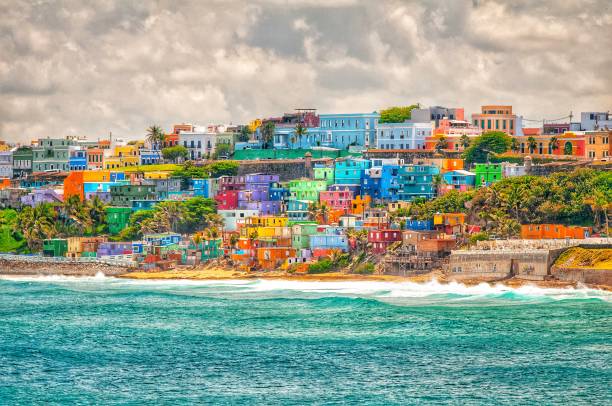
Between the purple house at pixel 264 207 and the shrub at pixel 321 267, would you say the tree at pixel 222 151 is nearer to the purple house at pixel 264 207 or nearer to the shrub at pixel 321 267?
the purple house at pixel 264 207

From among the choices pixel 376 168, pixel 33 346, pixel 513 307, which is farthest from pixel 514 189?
pixel 33 346

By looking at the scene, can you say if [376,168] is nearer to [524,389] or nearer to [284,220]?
[284,220]

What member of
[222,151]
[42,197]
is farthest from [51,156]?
[222,151]

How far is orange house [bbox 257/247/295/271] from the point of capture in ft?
339

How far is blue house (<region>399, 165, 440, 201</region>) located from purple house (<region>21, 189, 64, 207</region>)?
33.1 metres

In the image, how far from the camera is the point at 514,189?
105 m

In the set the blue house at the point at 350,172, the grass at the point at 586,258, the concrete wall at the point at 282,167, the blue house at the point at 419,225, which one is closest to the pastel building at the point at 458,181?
the blue house at the point at 350,172

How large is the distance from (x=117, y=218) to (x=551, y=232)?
4264cm

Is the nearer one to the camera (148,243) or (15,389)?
(15,389)

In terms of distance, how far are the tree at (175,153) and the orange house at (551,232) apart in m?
53.8

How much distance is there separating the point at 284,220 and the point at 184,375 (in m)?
46.3

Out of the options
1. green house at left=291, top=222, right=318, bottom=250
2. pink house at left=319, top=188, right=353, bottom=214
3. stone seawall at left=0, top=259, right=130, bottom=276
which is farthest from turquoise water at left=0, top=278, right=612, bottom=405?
pink house at left=319, top=188, right=353, bottom=214

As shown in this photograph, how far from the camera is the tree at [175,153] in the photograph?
14362cm

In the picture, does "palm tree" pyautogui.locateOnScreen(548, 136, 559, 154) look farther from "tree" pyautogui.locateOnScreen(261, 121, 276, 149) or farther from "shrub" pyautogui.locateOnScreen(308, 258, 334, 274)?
"shrub" pyautogui.locateOnScreen(308, 258, 334, 274)
